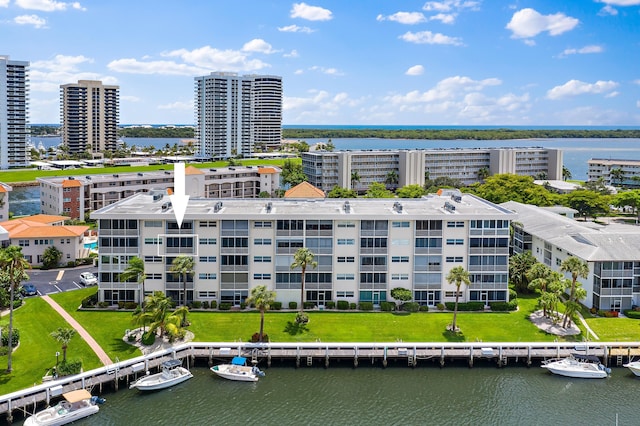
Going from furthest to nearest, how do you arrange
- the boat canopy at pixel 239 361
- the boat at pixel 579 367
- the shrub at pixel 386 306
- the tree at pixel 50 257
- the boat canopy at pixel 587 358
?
the tree at pixel 50 257 < the shrub at pixel 386 306 < the boat canopy at pixel 587 358 < the boat canopy at pixel 239 361 < the boat at pixel 579 367

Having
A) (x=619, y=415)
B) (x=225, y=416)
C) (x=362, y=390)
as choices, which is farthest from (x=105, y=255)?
(x=619, y=415)

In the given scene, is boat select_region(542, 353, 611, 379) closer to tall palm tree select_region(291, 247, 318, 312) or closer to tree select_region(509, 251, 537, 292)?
tree select_region(509, 251, 537, 292)

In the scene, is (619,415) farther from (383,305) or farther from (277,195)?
(277,195)

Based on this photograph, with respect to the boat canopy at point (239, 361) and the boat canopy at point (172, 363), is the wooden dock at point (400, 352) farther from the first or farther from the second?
the boat canopy at point (172, 363)

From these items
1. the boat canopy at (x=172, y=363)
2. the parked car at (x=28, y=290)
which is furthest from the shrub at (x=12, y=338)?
the parked car at (x=28, y=290)

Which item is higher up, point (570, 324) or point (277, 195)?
point (277, 195)

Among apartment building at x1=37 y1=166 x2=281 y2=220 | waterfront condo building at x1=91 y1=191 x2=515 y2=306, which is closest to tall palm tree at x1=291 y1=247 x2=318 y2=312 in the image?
waterfront condo building at x1=91 y1=191 x2=515 y2=306
